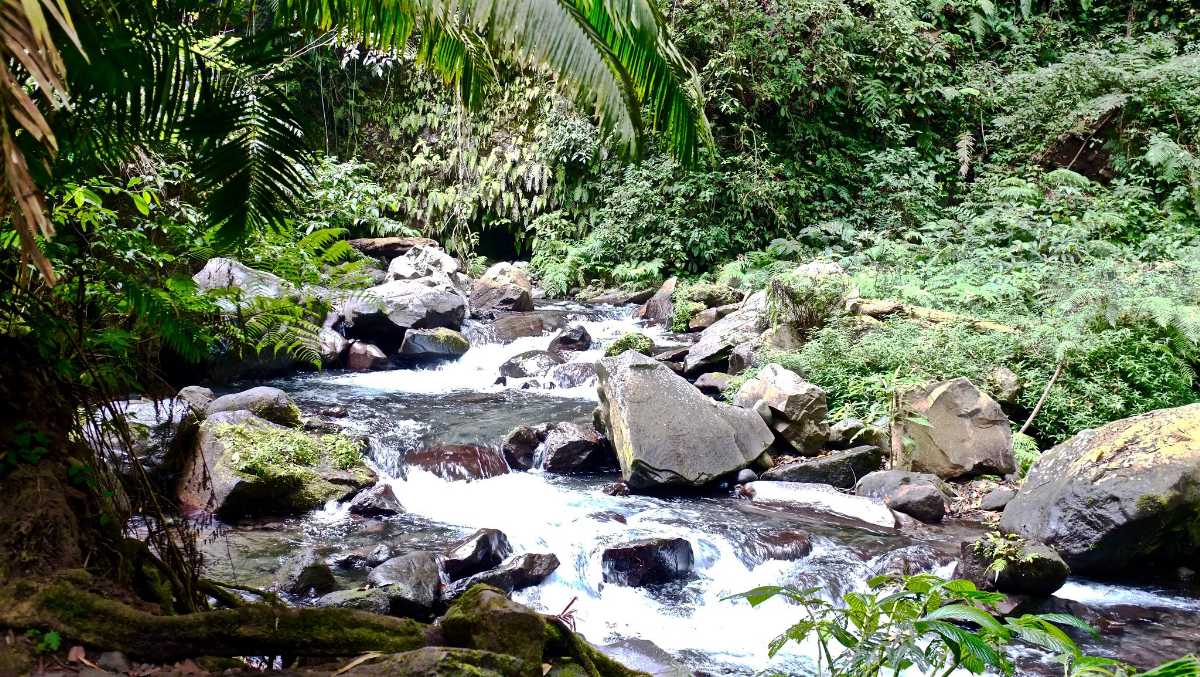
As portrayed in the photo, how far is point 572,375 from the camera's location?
11492mm

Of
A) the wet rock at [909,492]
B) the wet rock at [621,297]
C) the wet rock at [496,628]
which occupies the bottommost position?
the wet rock at [621,297]

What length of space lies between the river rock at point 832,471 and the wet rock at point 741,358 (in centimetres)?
260

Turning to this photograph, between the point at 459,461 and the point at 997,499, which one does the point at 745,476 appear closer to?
→ the point at 997,499

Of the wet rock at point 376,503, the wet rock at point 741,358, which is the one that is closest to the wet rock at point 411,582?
the wet rock at point 376,503

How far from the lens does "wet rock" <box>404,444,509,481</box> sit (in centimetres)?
810

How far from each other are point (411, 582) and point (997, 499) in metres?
5.21

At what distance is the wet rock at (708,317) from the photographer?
548 inches

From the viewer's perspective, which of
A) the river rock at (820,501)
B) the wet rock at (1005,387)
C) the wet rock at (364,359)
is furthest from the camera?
the wet rock at (364,359)

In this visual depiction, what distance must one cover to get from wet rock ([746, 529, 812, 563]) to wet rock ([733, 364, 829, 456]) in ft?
6.19

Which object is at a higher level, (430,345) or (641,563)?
(641,563)

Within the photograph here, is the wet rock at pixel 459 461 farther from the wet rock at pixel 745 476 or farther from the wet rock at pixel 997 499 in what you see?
the wet rock at pixel 997 499

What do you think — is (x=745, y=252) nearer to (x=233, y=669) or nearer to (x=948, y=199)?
(x=948, y=199)

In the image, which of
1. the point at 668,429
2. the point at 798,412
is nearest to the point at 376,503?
the point at 668,429

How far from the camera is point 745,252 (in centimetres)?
1675
